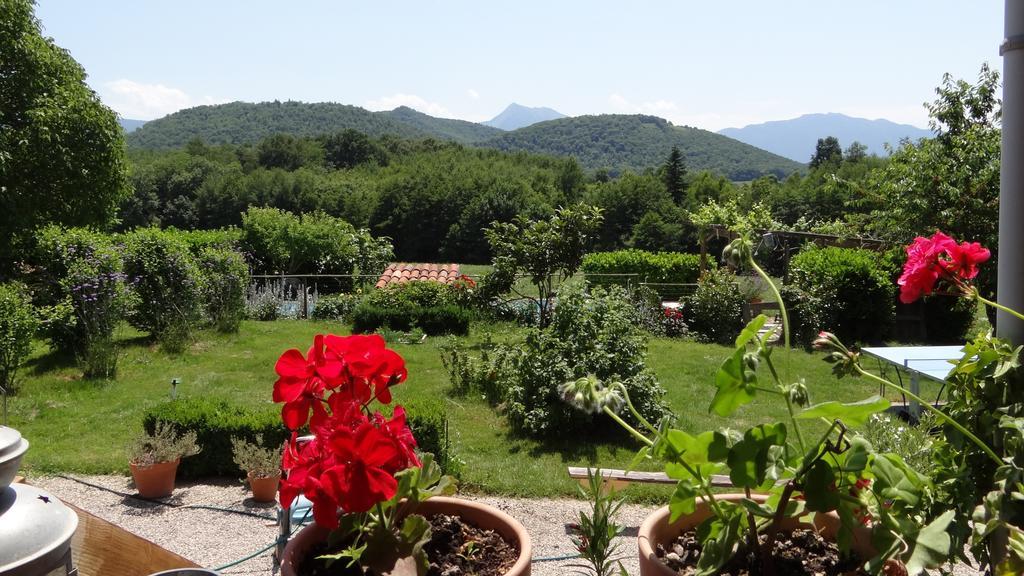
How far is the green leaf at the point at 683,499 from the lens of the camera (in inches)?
49.7

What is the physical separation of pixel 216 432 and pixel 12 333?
133 inches

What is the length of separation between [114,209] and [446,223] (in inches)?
1025

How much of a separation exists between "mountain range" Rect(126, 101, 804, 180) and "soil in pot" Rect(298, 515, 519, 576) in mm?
83841

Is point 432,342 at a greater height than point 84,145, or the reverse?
point 84,145

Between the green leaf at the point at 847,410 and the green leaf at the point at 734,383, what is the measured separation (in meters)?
0.13

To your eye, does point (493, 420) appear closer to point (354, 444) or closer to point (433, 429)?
point (433, 429)

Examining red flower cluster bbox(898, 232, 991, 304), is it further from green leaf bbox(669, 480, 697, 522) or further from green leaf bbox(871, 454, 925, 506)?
green leaf bbox(669, 480, 697, 522)

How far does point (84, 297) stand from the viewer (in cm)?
895

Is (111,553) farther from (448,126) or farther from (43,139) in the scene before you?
(448,126)

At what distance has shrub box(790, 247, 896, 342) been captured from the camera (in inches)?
453

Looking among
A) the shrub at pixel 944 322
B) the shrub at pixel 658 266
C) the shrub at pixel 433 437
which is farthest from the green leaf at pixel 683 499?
the shrub at pixel 658 266

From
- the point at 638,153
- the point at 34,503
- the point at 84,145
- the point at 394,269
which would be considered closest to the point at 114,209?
the point at 84,145

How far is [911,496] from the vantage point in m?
1.11

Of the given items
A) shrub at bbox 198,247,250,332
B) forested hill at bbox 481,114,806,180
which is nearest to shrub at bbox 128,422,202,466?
shrub at bbox 198,247,250,332
